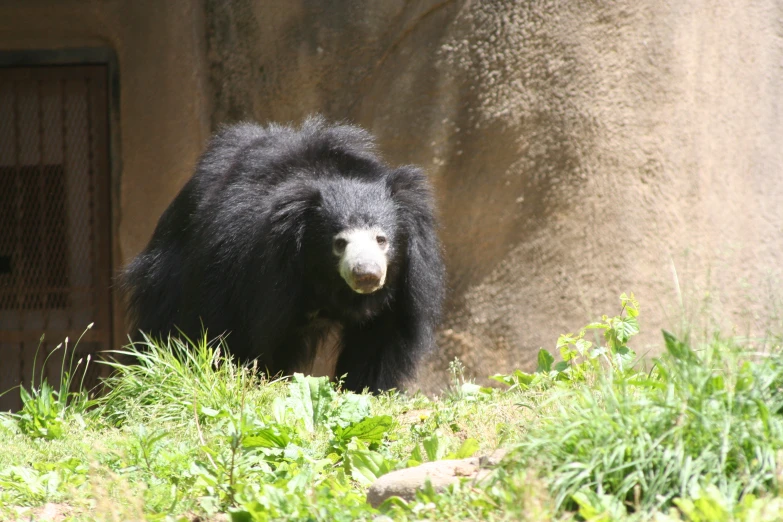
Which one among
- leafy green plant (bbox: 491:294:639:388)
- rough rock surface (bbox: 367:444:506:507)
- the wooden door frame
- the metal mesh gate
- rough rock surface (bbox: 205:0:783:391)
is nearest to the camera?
rough rock surface (bbox: 367:444:506:507)

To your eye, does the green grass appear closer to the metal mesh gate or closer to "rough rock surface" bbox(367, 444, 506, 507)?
"rough rock surface" bbox(367, 444, 506, 507)

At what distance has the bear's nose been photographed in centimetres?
443

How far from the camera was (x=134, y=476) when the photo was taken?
9.97 ft

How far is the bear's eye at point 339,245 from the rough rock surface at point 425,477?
2098mm

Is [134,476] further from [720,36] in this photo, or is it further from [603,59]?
[720,36]

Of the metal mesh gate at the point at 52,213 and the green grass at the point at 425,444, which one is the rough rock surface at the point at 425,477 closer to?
the green grass at the point at 425,444

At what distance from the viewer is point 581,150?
566cm

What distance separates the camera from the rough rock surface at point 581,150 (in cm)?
566

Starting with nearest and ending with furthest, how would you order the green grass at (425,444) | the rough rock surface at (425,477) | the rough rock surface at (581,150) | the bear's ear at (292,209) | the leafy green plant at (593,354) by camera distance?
the green grass at (425,444) < the rough rock surface at (425,477) < the leafy green plant at (593,354) < the bear's ear at (292,209) < the rough rock surface at (581,150)

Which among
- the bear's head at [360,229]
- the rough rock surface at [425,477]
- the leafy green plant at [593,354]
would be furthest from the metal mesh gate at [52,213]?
the rough rock surface at [425,477]

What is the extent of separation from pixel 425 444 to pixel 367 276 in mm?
1511

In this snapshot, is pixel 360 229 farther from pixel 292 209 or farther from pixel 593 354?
pixel 593 354

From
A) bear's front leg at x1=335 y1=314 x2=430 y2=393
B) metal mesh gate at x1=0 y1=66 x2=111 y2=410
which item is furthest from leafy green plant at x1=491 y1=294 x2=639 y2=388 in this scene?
metal mesh gate at x1=0 y1=66 x2=111 y2=410

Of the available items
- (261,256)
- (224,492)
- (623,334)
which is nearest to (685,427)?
(224,492)
